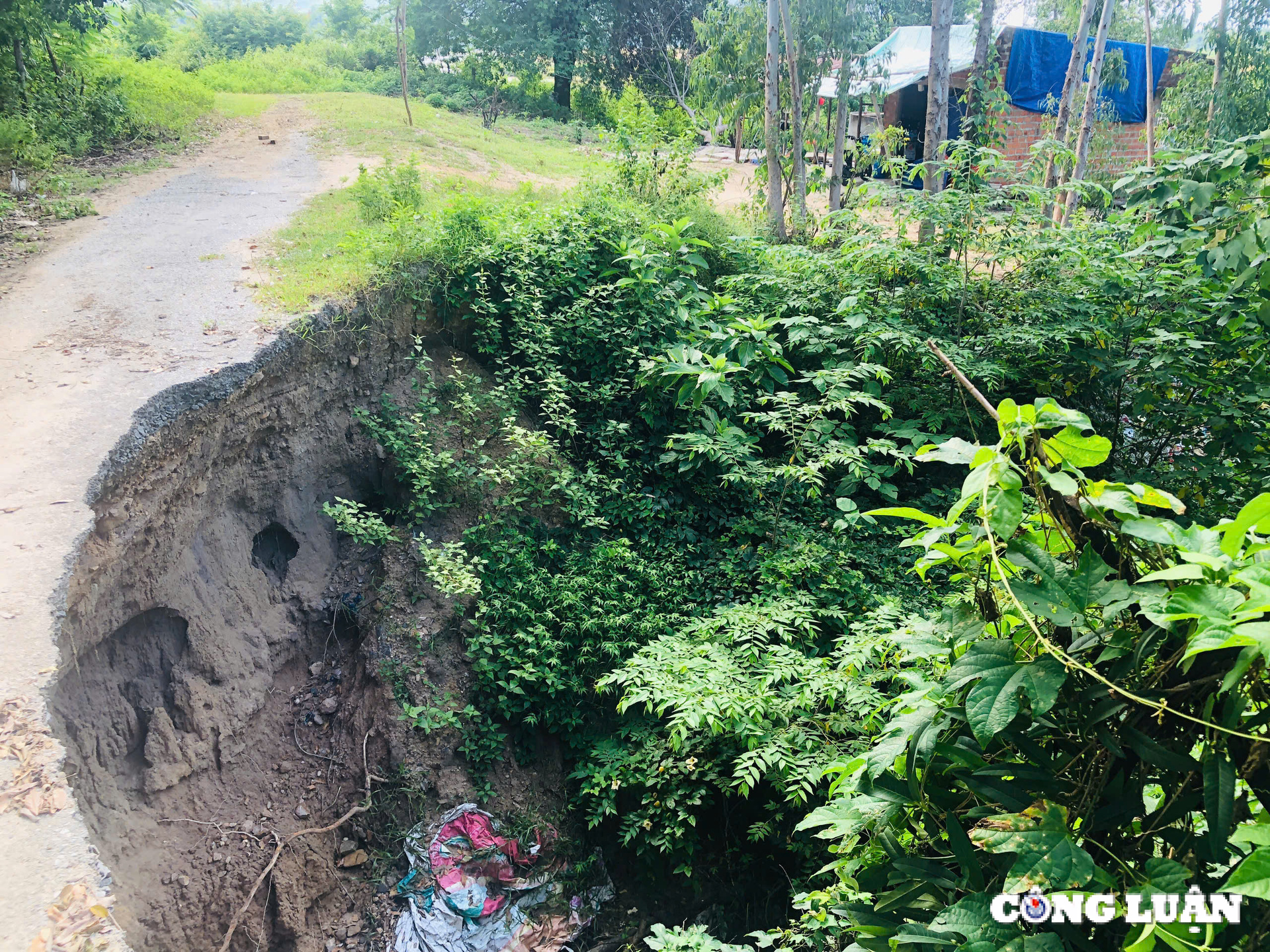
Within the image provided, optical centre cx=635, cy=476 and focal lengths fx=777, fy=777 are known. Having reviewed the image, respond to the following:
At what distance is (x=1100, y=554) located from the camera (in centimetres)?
166

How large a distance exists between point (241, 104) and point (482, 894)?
1252cm

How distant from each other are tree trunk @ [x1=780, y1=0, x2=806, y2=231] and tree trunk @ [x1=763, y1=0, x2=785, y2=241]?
122mm

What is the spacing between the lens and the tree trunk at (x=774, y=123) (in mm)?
8125

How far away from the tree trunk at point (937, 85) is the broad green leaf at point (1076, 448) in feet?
21.2

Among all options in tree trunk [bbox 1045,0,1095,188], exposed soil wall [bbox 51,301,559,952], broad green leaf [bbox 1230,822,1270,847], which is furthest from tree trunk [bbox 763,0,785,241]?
broad green leaf [bbox 1230,822,1270,847]

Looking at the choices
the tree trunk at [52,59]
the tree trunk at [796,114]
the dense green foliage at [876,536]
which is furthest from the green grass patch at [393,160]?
the tree trunk at [52,59]

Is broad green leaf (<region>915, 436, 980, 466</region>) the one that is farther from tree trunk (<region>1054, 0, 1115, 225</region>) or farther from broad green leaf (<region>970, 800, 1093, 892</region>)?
tree trunk (<region>1054, 0, 1115, 225</region>)

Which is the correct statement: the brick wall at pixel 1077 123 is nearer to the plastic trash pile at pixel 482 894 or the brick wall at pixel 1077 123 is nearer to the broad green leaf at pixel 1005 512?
the plastic trash pile at pixel 482 894

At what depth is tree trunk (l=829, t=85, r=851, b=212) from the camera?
9727 mm

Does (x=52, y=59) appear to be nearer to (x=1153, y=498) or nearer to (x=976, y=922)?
(x=1153, y=498)

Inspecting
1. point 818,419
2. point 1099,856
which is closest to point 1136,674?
point 1099,856

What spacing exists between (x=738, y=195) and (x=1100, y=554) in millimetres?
12818

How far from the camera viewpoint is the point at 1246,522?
1440mm
